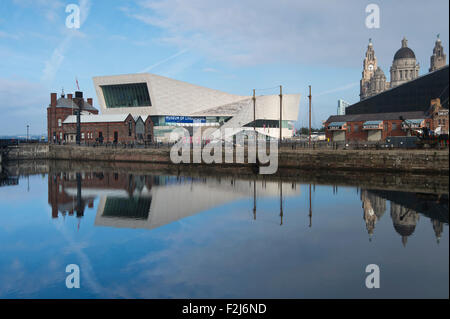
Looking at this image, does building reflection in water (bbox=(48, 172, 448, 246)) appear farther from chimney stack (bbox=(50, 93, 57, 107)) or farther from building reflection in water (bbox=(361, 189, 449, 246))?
chimney stack (bbox=(50, 93, 57, 107))

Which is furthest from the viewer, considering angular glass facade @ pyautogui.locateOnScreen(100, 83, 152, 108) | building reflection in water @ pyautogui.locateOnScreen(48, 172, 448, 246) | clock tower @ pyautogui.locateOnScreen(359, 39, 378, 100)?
clock tower @ pyautogui.locateOnScreen(359, 39, 378, 100)

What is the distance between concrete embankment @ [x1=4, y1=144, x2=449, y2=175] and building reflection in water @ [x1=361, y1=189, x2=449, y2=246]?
10.2 meters

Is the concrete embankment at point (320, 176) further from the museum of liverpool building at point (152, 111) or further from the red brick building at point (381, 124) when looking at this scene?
the red brick building at point (381, 124)

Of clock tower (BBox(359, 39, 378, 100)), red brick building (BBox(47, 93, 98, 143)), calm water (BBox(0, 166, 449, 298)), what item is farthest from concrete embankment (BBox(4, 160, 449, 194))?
clock tower (BBox(359, 39, 378, 100))

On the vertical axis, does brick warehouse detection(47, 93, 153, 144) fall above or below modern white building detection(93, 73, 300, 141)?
below

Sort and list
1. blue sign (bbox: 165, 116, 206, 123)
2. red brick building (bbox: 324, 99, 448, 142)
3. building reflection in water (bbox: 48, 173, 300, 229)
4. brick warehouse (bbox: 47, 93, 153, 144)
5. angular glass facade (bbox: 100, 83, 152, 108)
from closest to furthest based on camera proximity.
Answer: building reflection in water (bbox: 48, 173, 300, 229), red brick building (bbox: 324, 99, 448, 142), brick warehouse (bbox: 47, 93, 153, 144), angular glass facade (bbox: 100, 83, 152, 108), blue sign (bbox: 165, 116, 206, 123)

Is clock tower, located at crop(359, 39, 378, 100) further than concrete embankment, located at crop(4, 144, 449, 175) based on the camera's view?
Yes

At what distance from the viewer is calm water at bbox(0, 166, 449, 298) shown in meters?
12.0

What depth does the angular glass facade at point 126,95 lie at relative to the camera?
3344 inches

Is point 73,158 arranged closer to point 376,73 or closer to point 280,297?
point 280,297

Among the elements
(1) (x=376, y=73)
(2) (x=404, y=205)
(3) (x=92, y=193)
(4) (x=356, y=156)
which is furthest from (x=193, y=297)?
(1) (x=376, y=73)

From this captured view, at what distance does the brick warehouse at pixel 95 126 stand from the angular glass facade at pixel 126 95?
8.43 m

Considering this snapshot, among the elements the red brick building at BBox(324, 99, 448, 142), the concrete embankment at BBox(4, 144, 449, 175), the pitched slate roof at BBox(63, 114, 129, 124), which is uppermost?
the pitched slate roof at BBox(63, 114, 129, 124)

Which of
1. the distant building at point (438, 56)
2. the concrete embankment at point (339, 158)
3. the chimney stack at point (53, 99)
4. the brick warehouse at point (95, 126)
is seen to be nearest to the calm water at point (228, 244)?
the concrete embankment at point (339, 158)
